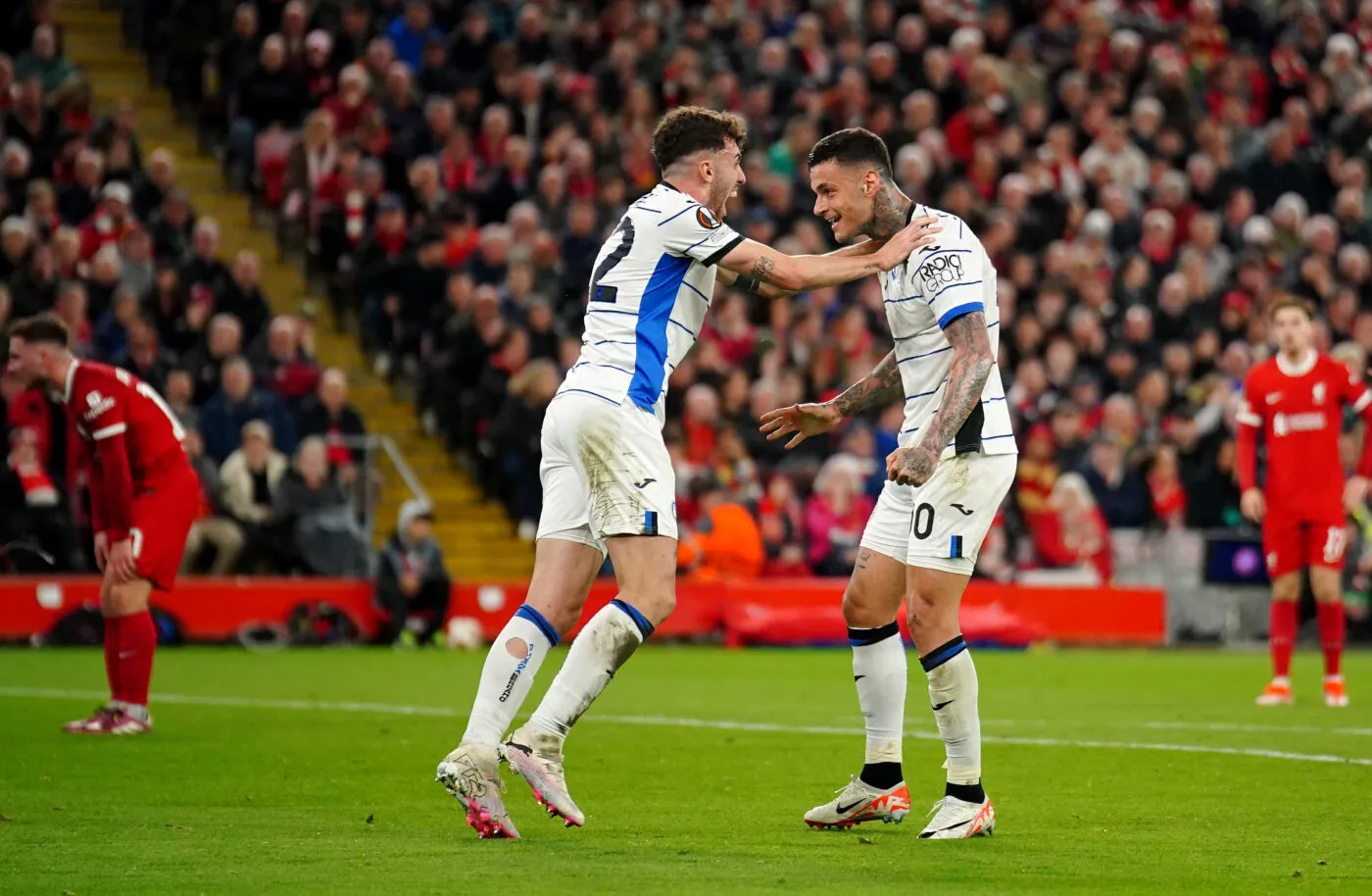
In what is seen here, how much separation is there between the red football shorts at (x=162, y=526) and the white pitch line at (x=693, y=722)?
1.83 meters

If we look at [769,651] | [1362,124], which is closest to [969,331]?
[769,651]

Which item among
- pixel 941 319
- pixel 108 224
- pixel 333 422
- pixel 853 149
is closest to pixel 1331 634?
pixel 941 319

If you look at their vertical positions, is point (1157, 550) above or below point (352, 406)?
below

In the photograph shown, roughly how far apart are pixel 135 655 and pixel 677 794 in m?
3.88

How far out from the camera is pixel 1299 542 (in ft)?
47.2

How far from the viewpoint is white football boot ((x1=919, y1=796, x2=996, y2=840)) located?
298 inches

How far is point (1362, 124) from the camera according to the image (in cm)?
2780

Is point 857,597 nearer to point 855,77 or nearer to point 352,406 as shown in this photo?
point 352,406

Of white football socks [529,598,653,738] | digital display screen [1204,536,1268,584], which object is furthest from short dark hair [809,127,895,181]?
digital display screen [1204,536,1268,584]

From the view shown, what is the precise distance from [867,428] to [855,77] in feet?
16.7

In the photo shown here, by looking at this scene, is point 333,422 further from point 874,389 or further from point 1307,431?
point 874,389

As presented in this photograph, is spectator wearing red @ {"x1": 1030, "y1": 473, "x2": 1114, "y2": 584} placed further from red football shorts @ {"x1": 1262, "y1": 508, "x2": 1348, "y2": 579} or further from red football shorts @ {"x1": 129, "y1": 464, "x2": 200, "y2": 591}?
red football shorts @ {"x1": 129, "y1": 464, "x2": 200, "y2": 591}

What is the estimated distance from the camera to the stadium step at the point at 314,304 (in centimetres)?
2173

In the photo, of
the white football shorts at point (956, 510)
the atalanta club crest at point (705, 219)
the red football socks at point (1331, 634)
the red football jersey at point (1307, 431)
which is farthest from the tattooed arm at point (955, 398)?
the red football socks at point (1331, 634)
